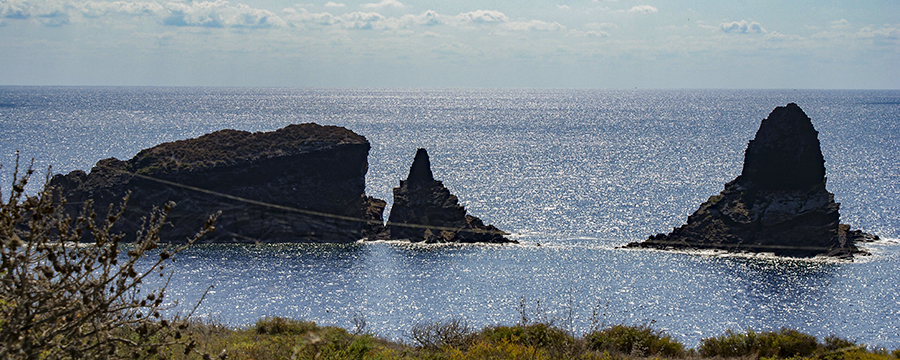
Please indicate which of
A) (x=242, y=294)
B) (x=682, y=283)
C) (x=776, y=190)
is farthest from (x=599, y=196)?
(x=242, y=294)

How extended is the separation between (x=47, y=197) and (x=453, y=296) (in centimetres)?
4556

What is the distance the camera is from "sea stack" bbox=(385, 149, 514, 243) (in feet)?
231

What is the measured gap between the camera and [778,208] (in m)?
64.3

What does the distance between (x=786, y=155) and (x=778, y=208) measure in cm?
525

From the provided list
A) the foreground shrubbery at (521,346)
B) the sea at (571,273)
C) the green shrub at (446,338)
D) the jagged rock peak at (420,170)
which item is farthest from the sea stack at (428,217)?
the green shrub at (446,338)

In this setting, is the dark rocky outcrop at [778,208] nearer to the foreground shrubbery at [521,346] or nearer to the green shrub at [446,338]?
the foreground shrubbery at [521,346]

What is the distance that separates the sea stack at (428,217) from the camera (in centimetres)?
7031

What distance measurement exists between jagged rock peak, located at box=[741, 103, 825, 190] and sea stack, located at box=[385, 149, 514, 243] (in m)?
23.6

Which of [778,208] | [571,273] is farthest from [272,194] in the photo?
[778,208]

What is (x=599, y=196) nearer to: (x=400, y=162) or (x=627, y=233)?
(x=627, y=233)

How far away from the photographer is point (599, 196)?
312 ft

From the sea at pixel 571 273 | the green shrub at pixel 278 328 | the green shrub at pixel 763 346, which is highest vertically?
the green shrub at pixel 763 346

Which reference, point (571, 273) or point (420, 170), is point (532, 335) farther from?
point (420, 170)

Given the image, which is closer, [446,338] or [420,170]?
[446,338]
